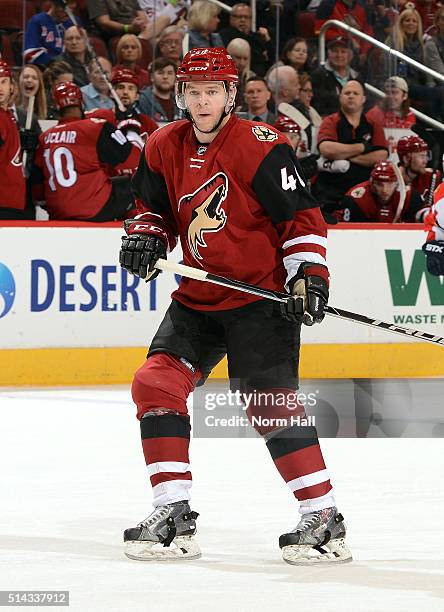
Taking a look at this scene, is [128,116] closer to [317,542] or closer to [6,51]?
[6,51]

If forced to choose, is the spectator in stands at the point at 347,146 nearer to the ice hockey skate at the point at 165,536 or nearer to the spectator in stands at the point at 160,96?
the spectator in stands at the point at 160,96

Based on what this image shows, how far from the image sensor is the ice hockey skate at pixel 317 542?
11.0 feet

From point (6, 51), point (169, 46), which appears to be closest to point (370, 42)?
point (169, 46)

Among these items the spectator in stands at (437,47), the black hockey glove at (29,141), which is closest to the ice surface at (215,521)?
the black hockey glove at (29,141)

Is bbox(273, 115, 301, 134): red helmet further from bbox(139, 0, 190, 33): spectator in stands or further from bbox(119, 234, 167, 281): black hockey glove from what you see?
bbox(119, 234, 167, 281): black hockey glove

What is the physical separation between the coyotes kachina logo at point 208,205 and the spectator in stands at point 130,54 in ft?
15.1

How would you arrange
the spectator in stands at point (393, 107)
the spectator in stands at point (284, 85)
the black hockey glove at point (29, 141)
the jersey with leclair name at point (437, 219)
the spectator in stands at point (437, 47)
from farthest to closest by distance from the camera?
1. the spectator in stands at point (437, 47)
2. the spectator in stands at point (393, 107)
3. the spectator in stands at point (284, 85)
4. the black hockey glove at point (29, 141)
5. the jersey with leclair name at point (437, 219)

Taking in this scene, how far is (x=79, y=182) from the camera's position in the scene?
7.32 meters

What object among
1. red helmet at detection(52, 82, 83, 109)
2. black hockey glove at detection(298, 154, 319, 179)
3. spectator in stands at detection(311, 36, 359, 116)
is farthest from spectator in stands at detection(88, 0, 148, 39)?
black hockey glove at detection(298, 154, 319, 179)

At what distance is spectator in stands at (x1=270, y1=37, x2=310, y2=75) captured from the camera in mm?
8305

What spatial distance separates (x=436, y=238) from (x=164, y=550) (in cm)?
230

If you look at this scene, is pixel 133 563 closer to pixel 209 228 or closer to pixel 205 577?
pixel 205 577

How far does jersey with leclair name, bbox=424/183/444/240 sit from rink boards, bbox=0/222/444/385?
201 cm

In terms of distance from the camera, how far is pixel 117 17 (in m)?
8.15
